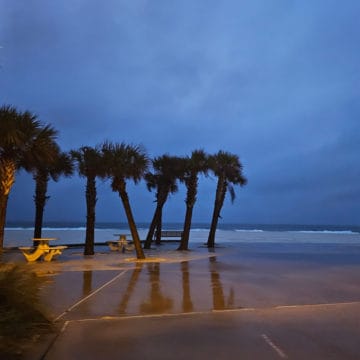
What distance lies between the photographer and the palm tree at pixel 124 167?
18.8m

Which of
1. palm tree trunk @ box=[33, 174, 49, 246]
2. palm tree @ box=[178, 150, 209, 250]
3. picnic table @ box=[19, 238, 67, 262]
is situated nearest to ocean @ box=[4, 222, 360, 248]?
palm tree trunk @ box=[33, 174, 49, 246]

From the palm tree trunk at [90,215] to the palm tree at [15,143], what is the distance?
619 centimetres

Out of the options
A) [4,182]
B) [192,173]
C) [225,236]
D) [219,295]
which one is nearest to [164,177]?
[192,173]

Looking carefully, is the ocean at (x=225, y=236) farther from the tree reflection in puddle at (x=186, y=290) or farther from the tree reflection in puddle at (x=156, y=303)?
the tree reflection in puddle at (x=156, y=303)

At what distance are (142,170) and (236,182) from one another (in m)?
12.5

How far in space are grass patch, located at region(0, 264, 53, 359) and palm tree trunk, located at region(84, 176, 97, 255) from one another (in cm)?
1431

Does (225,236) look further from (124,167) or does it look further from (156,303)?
(156,303)

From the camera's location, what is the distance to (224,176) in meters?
29.6

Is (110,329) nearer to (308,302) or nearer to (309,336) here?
(309,336)

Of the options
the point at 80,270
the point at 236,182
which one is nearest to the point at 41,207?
the point at 80,270

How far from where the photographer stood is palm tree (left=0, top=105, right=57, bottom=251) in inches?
549

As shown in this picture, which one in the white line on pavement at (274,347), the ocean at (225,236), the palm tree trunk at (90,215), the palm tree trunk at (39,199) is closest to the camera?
the white line on pavement at (274,347)

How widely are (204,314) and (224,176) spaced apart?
2244cm

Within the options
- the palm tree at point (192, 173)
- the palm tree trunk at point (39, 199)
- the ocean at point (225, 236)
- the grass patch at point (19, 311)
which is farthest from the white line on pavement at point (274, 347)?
the palm tree at point (192, 173)
